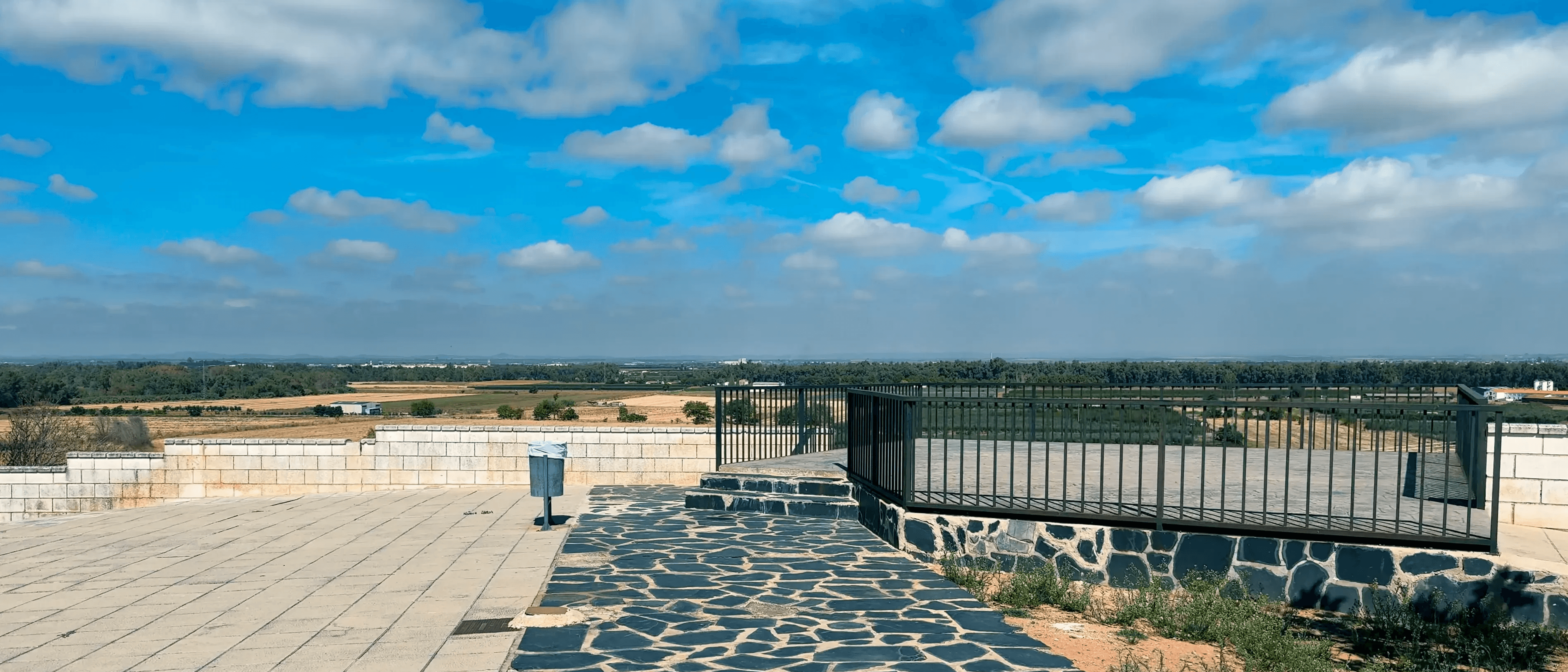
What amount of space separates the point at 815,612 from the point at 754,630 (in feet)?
2.25

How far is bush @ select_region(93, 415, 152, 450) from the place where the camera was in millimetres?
45844

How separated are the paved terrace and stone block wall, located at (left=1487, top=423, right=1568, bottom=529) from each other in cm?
993

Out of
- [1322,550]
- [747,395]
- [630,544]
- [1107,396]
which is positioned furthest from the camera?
[1107,396]

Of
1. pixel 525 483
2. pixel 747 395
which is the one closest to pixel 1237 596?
pixel 747 395

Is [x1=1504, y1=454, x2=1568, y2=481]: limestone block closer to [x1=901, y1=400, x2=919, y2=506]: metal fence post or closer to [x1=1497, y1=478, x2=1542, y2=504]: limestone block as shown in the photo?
[x1=1497, y1=478, x2=1542, y2=504]: limestone block

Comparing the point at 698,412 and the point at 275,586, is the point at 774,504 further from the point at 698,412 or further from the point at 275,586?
the point at 698,412

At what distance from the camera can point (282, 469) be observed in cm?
1598

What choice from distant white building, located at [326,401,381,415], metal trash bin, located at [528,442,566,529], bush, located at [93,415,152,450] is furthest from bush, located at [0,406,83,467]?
distant white building, located at [326,401,381,415]

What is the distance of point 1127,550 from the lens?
8.71 m

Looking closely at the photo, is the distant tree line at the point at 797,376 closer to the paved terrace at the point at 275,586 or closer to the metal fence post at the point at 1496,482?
the metal fence post at the point at 1496,482

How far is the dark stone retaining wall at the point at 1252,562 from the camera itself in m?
7.66

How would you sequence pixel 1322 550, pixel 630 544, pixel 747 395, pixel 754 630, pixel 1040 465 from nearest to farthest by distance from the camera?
1. pixel 754 630
2. pixel 1322 550
3. pixel 630 544
4. pixel 1040 465
5. pixel 747 395

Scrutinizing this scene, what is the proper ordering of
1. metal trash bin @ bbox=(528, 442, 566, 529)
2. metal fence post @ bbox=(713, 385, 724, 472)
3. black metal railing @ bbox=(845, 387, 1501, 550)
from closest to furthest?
black metal railing @ bbox=(845, 387, 1501, 550) → metal trash bin @ bbox=(528, 442, 566, 529) → metal fence post @ bbox=(713, 385, 724, 472)

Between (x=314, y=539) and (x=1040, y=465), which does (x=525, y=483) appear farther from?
A: (x=1040, y=465)
